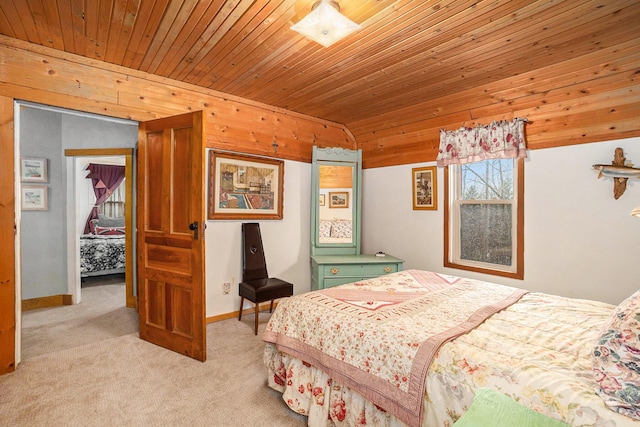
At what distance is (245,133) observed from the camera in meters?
3.61

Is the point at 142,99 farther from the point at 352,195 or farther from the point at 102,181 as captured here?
the point at 102,181

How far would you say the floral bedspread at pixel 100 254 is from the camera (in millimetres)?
5008

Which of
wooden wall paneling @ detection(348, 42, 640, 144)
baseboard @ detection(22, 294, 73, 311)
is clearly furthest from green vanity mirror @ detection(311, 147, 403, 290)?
baseboard @ detection(22, 294, 73, 311)

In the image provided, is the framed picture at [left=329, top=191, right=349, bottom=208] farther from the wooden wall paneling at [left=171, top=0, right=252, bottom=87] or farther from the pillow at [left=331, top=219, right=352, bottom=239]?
the wooden wall paneling at [left=171, top=0, right=252, bottom=87]

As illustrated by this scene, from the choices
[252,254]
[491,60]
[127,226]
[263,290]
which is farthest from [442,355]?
[127,226]

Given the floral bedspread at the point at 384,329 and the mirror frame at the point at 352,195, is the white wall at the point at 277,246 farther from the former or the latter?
the floral bedspread at the point at 384,329

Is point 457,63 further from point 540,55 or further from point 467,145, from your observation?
point 467,145

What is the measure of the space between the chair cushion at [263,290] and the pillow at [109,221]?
457cm

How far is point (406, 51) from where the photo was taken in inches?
96.5

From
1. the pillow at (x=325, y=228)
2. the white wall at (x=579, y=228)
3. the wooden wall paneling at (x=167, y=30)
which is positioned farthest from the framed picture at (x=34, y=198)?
the white wall at (x=579, y=228)

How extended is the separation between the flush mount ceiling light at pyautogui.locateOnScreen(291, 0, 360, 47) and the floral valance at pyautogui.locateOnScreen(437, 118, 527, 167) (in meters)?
1.84

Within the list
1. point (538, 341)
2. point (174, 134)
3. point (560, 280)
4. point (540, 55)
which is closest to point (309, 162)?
point (174, 134)

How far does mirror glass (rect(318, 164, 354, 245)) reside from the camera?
4062mm

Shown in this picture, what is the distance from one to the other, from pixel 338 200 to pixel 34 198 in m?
3.80
